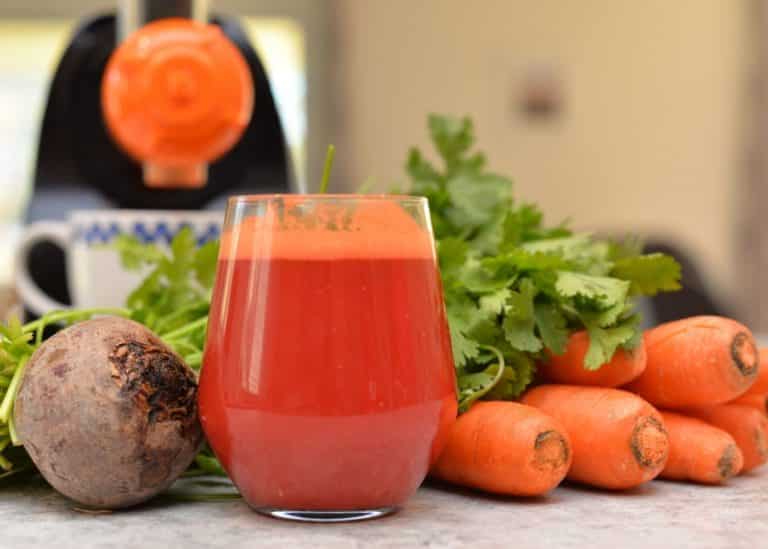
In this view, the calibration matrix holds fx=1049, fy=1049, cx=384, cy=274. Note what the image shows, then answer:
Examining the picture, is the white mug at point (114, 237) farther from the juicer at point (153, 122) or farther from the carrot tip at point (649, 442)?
Result: the carrot tip at point (649, 442)

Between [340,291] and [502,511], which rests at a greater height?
[340,291]

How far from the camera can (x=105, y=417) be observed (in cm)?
61

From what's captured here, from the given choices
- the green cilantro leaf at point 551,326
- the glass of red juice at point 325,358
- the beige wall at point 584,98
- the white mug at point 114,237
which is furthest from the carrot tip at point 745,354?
the beige wall at point 584,98

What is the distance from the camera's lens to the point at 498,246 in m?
0.81

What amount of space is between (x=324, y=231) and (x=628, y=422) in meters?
0.24

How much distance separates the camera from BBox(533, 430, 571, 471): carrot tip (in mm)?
658

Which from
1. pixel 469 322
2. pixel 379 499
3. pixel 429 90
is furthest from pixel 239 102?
pixel 429 90

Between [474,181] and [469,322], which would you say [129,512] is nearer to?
[469,322]

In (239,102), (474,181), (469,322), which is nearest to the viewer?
(469,322)

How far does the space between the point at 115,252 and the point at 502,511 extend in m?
0.48

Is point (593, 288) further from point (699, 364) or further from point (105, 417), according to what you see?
point (105, 417)

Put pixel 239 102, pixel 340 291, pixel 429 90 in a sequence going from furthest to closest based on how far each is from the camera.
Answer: pixel 429 90 → pixel 239 102 → pixel 340 291

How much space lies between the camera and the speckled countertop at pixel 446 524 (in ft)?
1.89

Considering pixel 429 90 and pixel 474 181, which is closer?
pixel 474 181
